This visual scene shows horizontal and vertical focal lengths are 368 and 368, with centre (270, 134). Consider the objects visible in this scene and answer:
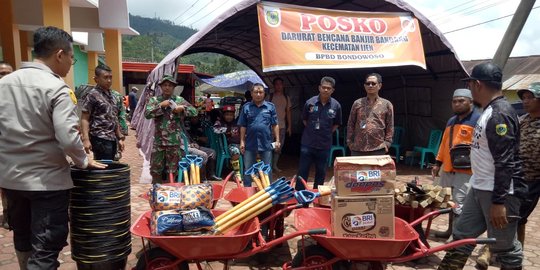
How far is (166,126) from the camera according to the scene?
16.1 ft

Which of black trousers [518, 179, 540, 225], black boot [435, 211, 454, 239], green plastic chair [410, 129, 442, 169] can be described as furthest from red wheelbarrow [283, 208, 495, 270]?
green plastic chair [410, 129, 442, 169]

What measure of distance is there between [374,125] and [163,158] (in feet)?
9.29

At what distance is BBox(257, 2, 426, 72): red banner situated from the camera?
6453 mm

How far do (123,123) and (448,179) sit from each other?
4.20m

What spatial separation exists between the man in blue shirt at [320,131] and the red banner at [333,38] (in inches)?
58.8

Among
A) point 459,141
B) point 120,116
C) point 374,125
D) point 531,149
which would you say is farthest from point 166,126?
point 531,149

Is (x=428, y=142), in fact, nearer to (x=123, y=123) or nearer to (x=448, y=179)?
(x=448, y=179)

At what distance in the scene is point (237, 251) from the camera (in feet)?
8.75

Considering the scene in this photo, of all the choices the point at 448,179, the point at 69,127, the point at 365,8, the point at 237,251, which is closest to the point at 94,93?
the point at 69,127

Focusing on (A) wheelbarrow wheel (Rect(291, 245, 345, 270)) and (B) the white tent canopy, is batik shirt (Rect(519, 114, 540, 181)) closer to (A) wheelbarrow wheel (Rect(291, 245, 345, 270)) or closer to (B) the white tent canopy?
(A) wheelbarrow wheel (Rect(291, 245, 345, 270))

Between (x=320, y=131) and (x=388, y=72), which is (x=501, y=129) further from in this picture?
(x=388, y=72)

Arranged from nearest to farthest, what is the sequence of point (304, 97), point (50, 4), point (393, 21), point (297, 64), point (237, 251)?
point (237, 251), point (297, 64), point (393, 21), point (50, 4), point (304, 97)

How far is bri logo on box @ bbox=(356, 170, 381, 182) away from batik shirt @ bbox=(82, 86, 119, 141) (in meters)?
3.21

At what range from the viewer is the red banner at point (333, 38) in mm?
6453
